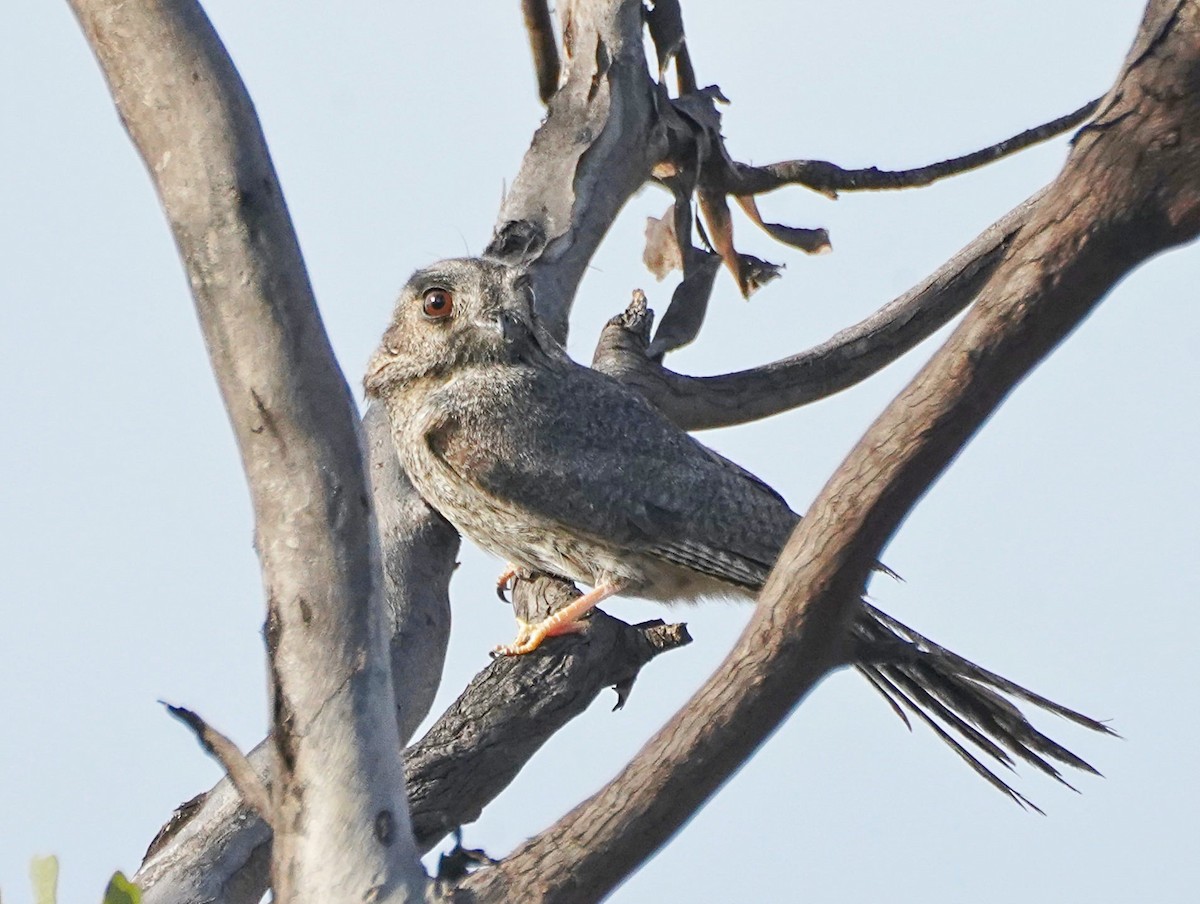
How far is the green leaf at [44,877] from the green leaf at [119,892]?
10 cm

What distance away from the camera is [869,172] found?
7.24 m

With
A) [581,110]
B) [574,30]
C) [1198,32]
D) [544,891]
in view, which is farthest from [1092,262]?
[574,30]

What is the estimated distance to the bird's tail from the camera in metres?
3.98

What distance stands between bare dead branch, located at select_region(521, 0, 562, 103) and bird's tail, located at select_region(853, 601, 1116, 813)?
3.29m

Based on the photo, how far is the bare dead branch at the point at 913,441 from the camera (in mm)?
2598

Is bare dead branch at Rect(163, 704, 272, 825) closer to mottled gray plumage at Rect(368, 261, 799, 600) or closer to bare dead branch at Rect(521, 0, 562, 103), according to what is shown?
mottled gray plumage at Rect(368, 261, 799, 600)

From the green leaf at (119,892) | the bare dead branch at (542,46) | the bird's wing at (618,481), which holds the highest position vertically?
the bare dead branch at (542,46)

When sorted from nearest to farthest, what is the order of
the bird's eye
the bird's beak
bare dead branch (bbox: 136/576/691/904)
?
bare dead branch (bbox: 136/576/691/904)
the bird's beak
the bird's eye

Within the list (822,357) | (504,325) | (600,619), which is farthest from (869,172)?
(600,619)

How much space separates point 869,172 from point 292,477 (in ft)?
15.2

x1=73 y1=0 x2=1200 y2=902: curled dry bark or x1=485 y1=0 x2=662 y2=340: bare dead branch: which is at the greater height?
x1=485 y1=0 x2=662 y2=340: bare dead branch

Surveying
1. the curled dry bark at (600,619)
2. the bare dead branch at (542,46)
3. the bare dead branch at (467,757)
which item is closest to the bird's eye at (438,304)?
the curled dry bark at (600,619)

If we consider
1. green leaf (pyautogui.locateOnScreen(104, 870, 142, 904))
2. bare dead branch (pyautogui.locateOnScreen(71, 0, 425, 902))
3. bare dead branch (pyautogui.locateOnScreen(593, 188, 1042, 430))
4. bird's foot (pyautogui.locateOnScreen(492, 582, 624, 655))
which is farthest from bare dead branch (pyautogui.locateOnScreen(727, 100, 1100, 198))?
green leaf (pyautogui.locateOnScreen(104, 870, 142, 904))

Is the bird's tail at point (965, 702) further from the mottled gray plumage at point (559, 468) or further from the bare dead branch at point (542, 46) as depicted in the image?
the bare dead branch at point (542, 46)
